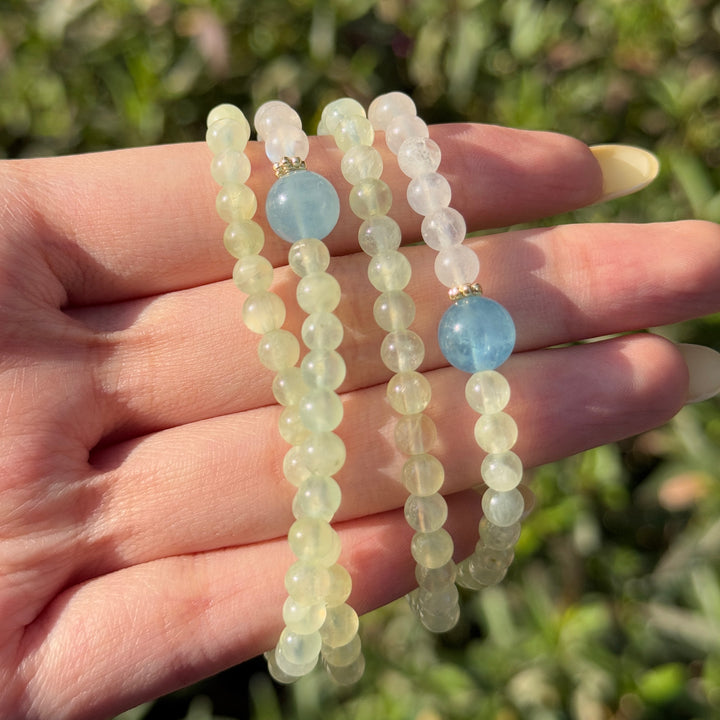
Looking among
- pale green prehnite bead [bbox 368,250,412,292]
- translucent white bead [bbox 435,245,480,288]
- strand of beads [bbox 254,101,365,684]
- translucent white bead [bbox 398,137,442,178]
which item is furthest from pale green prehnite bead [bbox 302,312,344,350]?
translucent white bead [bbox 398,137,442,178]

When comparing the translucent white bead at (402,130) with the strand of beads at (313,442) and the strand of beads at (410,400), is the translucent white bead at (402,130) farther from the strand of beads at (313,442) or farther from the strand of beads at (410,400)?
the strand of beads at (313,442)

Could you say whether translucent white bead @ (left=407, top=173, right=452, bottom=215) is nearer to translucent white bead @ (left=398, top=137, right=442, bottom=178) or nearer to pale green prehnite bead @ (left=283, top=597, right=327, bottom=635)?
translucent white bead @ (left=398, top=137, right=442, bottom=178)

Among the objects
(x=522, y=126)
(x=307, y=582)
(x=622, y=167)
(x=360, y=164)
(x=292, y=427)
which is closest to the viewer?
(x=307, y=582)

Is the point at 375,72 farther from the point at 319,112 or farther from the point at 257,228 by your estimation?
the point at 257,228

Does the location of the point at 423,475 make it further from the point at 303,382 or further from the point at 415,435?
the point at 303,382

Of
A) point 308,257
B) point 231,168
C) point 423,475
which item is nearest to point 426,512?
point 423,475

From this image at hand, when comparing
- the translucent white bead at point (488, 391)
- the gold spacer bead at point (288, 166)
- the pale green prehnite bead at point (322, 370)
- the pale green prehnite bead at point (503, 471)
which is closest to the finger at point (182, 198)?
the gold spacer bead at point (288, 166)

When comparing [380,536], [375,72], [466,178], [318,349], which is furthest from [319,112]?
[380,536]

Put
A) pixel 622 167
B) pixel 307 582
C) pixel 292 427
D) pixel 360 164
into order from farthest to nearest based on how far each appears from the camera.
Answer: pixel 622 167
pixel 360 164
pixel 292 427
pixel 307 582
